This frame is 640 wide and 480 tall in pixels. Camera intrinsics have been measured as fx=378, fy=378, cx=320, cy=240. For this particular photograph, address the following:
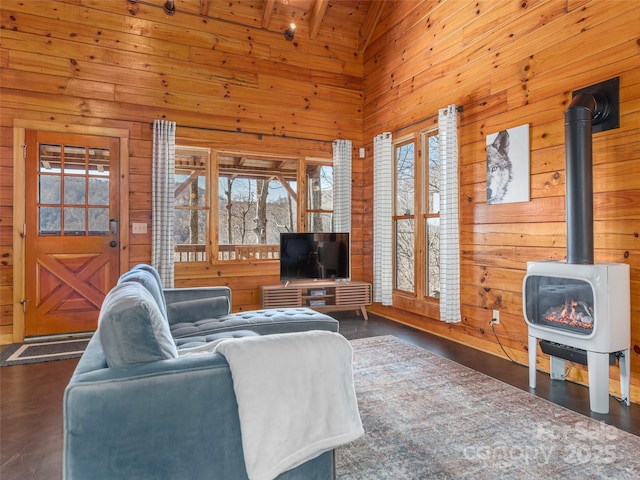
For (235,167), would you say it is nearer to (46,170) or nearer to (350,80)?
(350,80)

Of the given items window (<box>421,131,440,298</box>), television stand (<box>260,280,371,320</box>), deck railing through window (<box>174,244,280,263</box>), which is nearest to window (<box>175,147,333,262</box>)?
deck railing through window (<box>174,244,280,263</box>)

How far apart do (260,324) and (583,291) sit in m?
2.19

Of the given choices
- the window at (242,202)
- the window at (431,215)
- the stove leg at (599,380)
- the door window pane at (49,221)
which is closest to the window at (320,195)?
the window at (242,202)

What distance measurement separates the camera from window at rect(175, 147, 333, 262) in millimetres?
4911

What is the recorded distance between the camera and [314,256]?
4.95m

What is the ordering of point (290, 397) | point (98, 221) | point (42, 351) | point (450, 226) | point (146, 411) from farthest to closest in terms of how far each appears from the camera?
1. point (98, 221)
2. point (450, 226)
3. point (42, 351)
4. point (290, 397)
5. point (146, 411)

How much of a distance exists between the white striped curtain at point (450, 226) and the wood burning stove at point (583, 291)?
1.04m

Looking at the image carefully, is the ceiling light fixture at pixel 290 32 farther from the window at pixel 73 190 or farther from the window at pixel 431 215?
the window at pixel 73 190

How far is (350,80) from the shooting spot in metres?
5.67

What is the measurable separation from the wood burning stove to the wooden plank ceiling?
3.65m

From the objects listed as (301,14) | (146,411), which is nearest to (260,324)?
(146,411)

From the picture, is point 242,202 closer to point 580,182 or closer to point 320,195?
point 320,195

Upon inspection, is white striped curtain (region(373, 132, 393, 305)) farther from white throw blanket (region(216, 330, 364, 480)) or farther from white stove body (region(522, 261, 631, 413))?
white throw blanket (region(216, 330, 364, 480))

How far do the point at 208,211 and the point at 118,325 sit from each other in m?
3.73
